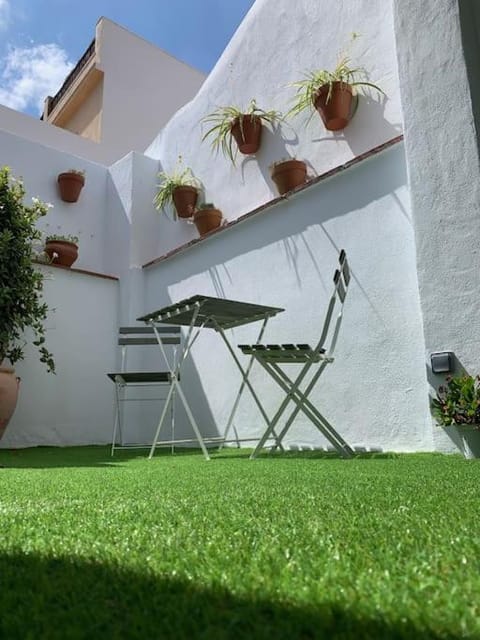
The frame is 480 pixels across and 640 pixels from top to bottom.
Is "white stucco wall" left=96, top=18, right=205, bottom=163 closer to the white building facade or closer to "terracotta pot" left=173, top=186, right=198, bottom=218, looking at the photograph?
the white building facade

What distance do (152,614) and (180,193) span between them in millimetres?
5193

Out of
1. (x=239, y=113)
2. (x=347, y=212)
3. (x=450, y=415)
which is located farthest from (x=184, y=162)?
(x=450, y=415)

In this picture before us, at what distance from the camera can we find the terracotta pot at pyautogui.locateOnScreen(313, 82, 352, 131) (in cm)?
412

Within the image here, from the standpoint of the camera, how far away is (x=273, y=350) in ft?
9.14

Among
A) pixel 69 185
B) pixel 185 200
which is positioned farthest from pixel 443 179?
pixel 69 185

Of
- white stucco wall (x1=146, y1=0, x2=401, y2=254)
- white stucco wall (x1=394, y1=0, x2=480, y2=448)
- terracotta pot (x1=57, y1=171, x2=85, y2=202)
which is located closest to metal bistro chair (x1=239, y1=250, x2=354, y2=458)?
white stucco wall (x1=394, y1=0, x2=480, y2=448)

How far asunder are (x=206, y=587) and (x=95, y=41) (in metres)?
10.4

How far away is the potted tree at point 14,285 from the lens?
4.09 metres

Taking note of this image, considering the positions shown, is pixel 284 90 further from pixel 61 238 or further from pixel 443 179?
pixel 61 238

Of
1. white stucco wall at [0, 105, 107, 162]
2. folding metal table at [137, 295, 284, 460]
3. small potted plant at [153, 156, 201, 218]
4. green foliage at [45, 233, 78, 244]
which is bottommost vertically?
folding metal table at [137, 295, 284, 460]

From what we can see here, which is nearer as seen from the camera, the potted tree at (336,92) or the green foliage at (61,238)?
the potted tree at (336,92)

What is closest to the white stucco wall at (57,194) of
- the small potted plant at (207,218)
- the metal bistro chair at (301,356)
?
the small potted plant at (207,218)

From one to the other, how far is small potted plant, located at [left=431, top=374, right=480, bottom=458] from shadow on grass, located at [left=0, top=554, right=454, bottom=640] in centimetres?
223

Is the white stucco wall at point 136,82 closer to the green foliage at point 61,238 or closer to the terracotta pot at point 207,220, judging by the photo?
the green foliage at point 61,238
